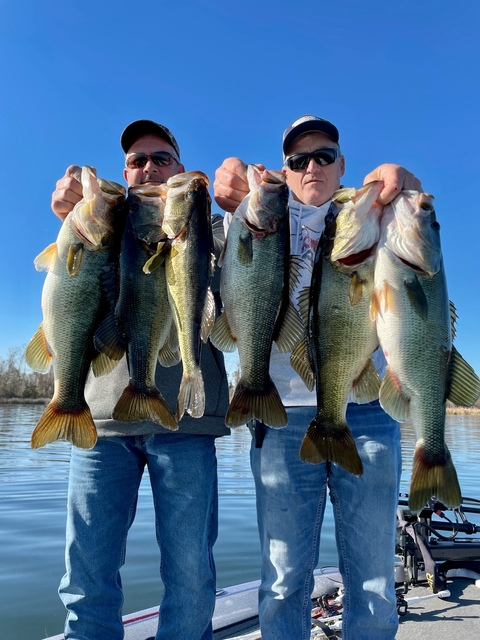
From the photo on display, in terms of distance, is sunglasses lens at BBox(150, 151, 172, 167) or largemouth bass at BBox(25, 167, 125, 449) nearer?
largemouth bass at BBox(25, 167, 125, 449)

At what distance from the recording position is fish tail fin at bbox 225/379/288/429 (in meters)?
2.90

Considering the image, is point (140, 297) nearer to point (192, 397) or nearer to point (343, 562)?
point (192, 397)

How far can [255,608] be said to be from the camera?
17.3 ft

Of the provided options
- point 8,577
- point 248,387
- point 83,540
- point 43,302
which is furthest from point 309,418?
point 8,577

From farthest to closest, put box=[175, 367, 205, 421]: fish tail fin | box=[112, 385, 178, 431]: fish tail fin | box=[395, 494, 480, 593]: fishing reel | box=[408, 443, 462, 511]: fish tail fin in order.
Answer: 1. box=[395, 494, 480, 593]: fishing reel
2. box=[112, 385, 178, 431]: fish tail fin
3. box=[175, 367, 205, 421]: fish tail fin
4. box=[408, 443, 462, 511]: fish tail fin

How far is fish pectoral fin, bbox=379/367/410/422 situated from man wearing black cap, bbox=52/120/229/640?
3.36 feet

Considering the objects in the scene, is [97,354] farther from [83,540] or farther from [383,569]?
[383,569]

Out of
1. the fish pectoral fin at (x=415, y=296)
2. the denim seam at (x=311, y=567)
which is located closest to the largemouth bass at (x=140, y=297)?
the denim seam at (x=311, y=567)

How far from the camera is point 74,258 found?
309 cm

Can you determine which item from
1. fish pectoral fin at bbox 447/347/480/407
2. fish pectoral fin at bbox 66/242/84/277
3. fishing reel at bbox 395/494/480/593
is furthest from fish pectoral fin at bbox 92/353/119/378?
fishing reel at bbox 395/494/480/593

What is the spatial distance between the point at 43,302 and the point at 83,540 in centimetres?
144

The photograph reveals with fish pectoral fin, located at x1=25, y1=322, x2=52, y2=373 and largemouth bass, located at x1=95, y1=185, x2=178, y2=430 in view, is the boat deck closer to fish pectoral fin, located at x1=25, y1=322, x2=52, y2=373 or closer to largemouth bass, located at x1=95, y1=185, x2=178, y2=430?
largemouth bass, located at x1=95, y1=185, x2=178, y2=430

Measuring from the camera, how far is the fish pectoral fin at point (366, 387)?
2.99 meters

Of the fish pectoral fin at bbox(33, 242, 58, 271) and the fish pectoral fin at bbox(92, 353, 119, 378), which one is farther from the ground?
the fish pectoral fin at bbox(33, 242, 58, 271)
